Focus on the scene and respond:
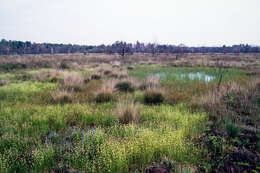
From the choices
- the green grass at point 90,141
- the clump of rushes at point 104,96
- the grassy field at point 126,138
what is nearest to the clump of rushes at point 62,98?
the grassy field at point 126,138

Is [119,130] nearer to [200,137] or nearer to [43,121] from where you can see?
[200,137]

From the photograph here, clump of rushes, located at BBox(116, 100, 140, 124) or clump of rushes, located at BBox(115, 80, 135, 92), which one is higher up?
clump of rushes, located at BBox(115, 80, 135, 92)

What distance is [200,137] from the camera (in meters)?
3.62

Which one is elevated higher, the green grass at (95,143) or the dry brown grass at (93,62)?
the dry brown grass at (93,62)

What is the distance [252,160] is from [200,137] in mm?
1035

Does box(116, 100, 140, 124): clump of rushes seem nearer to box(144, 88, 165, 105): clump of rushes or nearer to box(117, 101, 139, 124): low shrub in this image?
box(117, 101, 139, 124): low shrub

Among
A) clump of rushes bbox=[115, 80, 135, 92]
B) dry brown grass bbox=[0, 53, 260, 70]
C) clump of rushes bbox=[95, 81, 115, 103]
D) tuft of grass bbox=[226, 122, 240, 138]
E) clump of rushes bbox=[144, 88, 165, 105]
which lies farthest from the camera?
dry brown grass bbox=[0, 53, 260, 70]

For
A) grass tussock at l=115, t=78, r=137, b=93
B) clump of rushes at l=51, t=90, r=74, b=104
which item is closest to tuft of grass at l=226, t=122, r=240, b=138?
grass tussock at l=115, t=78, r=137, b=93

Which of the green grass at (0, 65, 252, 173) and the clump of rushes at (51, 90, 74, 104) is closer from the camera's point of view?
the green grass at (0, 65, 252, 173)

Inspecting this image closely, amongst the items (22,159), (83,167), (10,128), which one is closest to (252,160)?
(83,167)

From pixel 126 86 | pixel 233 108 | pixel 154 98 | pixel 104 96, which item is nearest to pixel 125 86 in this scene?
pixel 126 86

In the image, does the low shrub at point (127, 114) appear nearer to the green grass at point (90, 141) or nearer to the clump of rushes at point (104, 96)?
the green grass at point (90, 141)

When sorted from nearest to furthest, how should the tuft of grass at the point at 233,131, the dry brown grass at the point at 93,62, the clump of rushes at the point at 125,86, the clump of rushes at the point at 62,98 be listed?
1. the tuft of grass at the point at 233,131
2. the clump of rushes at the point at 62,98
3. the clump of rushes at the point at 125,86
4. the dry brown grass at the point at 93,62

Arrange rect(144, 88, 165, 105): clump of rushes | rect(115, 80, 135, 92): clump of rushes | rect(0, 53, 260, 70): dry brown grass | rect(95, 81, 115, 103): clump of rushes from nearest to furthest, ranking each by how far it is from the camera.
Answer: rect(144, 88, 165, 105): clump of rushes, rect(95, 81, 115, 103): clump of rushes, rect(115, 80, 135, 92): clump of rushes, rect(0, 53, 260, 70): dry brown grass
